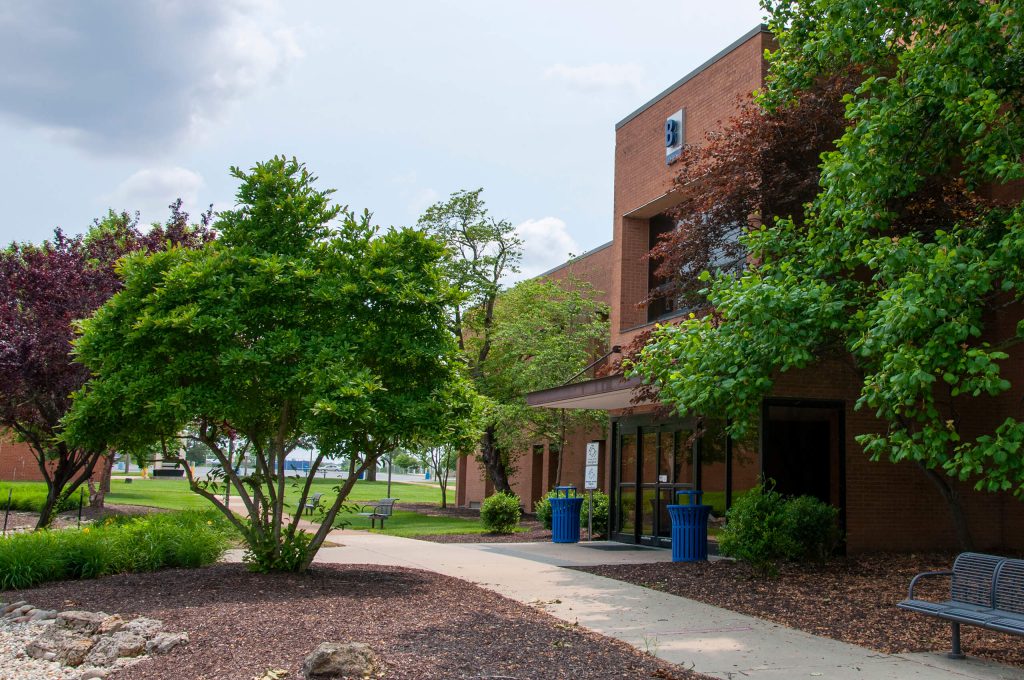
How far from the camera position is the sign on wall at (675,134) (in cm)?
1745

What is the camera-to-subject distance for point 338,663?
6129 mm

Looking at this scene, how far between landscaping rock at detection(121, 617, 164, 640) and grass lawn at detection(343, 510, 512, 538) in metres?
11.6

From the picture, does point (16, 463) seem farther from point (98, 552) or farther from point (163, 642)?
point (163, 642)

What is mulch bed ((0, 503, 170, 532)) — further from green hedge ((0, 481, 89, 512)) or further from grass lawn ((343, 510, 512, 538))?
grass lawn ((343, 510, 512, 538))

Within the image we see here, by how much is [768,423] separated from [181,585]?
8.83 meters

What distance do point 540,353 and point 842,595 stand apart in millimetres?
14891

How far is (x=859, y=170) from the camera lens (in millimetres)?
9070

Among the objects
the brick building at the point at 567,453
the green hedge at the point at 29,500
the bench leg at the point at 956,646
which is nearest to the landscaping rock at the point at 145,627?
the bench leg at the point at 956,646

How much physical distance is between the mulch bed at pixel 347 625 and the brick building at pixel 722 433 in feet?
19.9

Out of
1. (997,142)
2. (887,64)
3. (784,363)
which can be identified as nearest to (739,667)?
(784,363)

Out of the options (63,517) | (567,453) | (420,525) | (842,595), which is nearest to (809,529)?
(842,595)

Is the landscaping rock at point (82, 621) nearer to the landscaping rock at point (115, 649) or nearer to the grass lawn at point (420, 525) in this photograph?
the landscaping rock at point (115, 649)

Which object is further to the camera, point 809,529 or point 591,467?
point 591,467

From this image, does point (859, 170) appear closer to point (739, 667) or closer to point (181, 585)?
point (739, 667)
